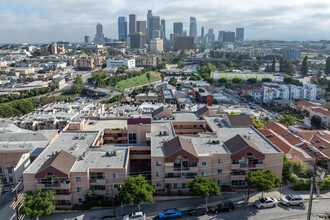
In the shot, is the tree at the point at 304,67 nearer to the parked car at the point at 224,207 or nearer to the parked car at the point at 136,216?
the parked car at the point at 224,207

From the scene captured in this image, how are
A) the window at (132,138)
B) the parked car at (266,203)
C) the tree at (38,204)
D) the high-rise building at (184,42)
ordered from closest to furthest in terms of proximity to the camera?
the tree at (38,204) → the parked car at (266,203) → the window at (132,138) → the high-rise building at (184,42)

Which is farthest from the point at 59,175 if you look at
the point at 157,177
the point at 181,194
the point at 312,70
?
the point at 312,70

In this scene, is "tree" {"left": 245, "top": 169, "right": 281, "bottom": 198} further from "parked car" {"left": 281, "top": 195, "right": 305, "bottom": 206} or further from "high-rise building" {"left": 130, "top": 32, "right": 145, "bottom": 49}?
"high-rise building" {"left": 130, "top": 32, "right": 145, "bottom": 49}

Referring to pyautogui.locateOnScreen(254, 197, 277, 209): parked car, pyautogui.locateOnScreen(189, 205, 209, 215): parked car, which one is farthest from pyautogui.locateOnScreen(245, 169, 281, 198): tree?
pyautogui.locateOnScreen(189, 205, 209, 215): parked car

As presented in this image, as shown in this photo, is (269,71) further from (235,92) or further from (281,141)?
(281,141)

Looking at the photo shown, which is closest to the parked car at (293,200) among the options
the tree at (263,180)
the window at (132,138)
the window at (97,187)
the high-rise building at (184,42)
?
the tree at (263,180)
